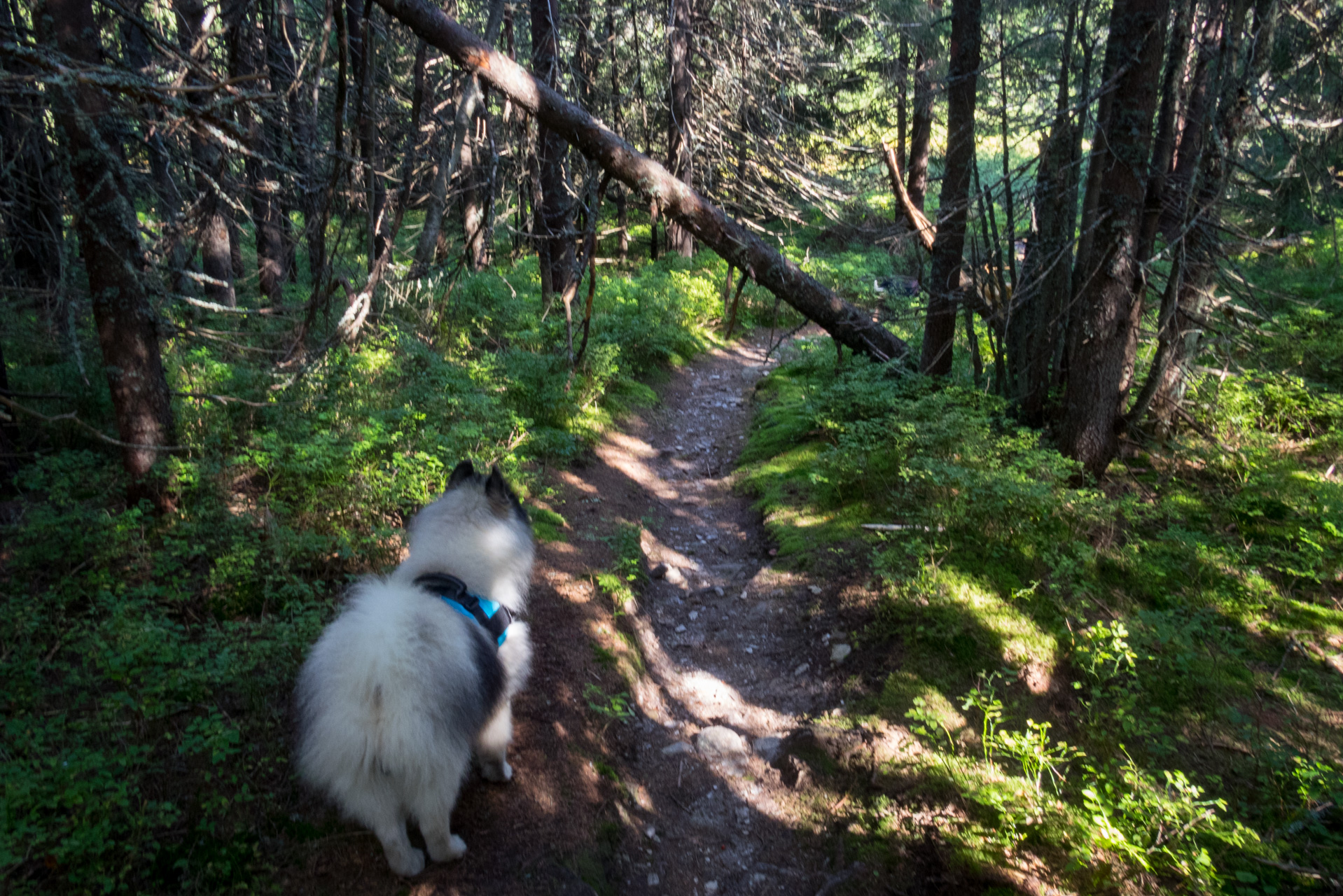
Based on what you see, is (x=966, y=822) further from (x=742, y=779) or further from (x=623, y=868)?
(x=623, y=868)

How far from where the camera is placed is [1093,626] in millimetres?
4703

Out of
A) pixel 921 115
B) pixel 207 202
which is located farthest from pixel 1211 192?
pixel 207 202

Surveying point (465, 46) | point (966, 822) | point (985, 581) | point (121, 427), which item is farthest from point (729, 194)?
point (966, 822)

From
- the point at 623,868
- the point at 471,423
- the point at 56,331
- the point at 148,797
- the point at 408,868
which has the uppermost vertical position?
the point at 56,331

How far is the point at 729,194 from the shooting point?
11703mm

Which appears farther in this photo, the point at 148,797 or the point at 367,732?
the point at 148,797

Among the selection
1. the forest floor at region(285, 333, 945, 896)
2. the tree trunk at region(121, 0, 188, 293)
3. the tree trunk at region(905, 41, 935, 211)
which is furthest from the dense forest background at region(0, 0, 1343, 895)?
the tree trunk at region(905, 41, 935, 211)

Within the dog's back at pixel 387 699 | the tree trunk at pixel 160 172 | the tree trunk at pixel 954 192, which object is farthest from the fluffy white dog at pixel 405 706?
the tree trunk at pixel 954 192

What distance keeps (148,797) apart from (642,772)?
2.63 metres

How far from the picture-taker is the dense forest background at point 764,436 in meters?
3.28

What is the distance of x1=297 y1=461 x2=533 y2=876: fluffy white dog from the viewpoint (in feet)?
9.47

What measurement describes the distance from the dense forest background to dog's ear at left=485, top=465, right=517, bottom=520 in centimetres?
130

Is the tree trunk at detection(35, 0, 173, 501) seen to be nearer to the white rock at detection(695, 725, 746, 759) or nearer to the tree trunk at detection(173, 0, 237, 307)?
the tree trunk at detection(173, 0, 237, 307)

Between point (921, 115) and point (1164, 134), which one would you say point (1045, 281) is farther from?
point (921, 115)
